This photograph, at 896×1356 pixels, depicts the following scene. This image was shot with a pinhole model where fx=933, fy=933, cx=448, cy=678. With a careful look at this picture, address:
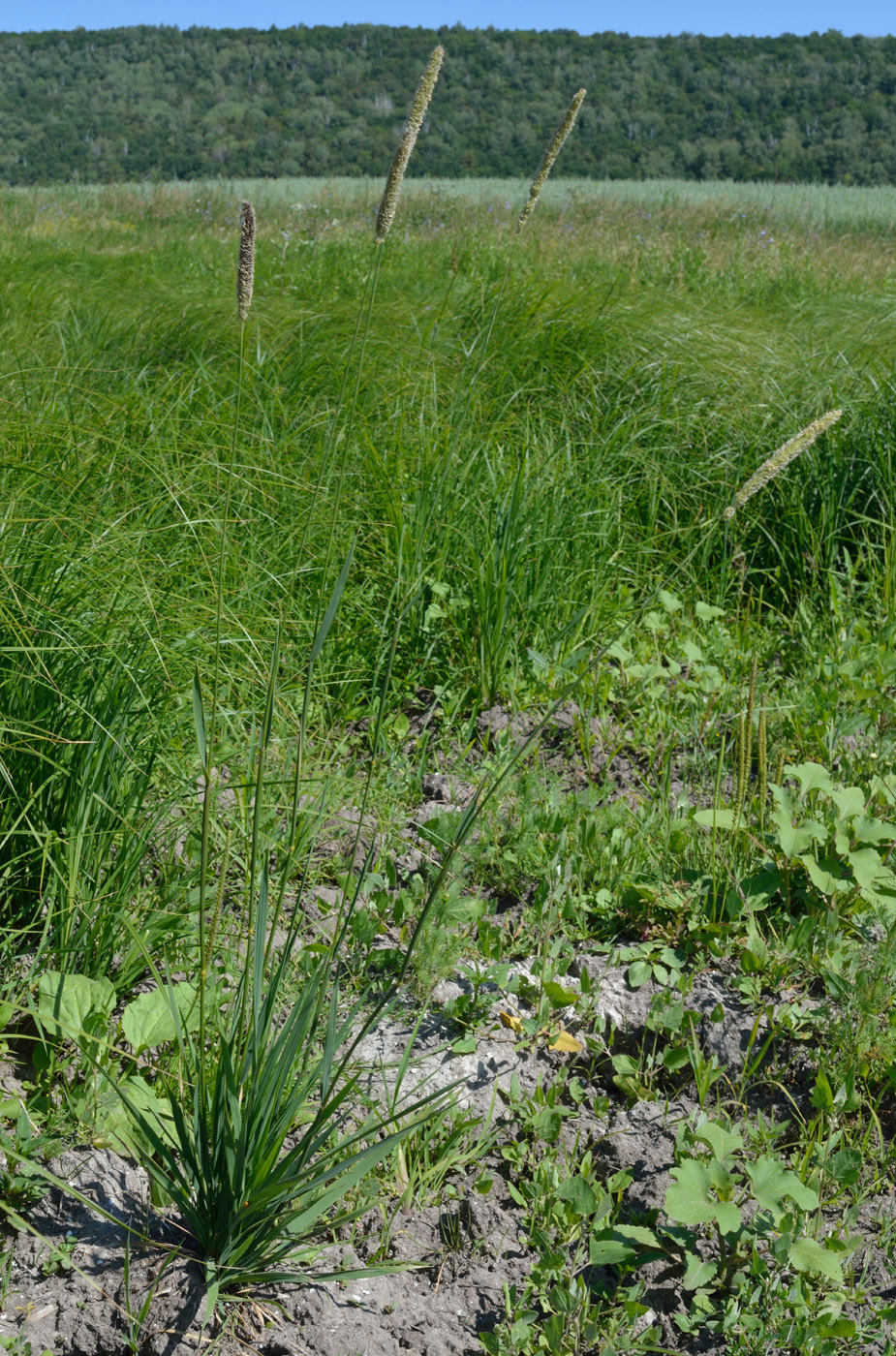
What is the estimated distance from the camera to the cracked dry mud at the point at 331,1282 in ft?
3.79

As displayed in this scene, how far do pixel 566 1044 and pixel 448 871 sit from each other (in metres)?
0.38

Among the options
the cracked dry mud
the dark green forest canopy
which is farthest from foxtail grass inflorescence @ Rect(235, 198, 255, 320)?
the dark green forest canopy

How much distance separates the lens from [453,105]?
34562 mm

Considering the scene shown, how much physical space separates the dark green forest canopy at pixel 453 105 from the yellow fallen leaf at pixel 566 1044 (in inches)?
1109

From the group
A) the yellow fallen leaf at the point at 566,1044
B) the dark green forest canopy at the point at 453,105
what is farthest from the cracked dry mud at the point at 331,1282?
the dark green forest canopy at the point at 453,105

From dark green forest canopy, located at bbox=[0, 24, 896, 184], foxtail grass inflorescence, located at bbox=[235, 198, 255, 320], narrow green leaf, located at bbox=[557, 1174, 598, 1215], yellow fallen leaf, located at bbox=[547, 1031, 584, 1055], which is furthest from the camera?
dark green forest canopy, located at bbox=[0, 24, 896, 184]

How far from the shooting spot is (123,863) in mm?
1597

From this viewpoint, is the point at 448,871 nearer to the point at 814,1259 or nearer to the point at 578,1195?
the point at 578,1195

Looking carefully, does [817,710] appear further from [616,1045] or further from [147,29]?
[147,29]

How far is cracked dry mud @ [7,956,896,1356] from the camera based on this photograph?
3.79ft

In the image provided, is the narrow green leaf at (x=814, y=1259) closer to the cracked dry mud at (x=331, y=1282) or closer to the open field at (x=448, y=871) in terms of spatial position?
the open field at (x=448, y=871)

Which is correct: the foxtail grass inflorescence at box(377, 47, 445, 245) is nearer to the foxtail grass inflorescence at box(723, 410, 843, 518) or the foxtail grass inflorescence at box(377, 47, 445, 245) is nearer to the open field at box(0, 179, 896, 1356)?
the open field at box(0, 179, 896, 1356)

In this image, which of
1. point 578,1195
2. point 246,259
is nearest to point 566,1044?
point 578,1195

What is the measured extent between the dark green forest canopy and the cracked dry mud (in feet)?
93.2
